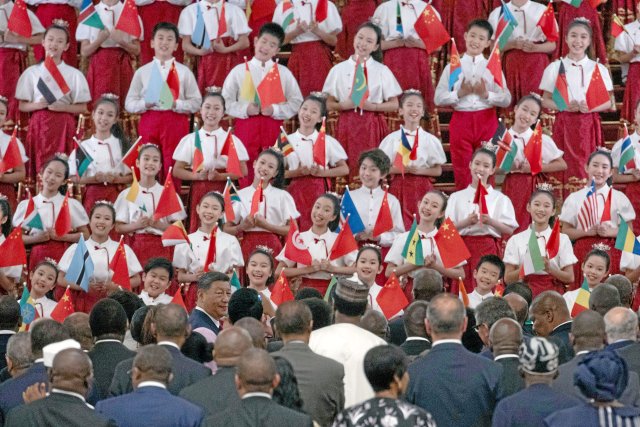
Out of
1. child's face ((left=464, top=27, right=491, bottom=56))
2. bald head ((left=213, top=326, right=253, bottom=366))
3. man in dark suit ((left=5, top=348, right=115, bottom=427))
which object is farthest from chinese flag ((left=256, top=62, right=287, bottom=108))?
man in dark suit ((left=5, top=348, right=115, bottom=427))

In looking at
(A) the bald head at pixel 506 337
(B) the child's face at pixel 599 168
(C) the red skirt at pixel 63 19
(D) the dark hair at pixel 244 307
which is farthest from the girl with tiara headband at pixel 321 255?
(A) the bald head at pixel 506 337

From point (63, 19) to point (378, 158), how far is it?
11.7 ft

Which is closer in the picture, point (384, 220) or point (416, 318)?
point (416, 318)

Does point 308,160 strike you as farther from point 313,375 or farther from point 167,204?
point 313,375

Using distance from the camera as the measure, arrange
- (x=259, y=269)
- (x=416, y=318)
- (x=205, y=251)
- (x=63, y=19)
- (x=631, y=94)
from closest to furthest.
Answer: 1. (x=416, y=318)
2. (x=259, y=269)
3. (x=205, y=251)
4. (x=631, y=94)
5. (x=63, y=19)

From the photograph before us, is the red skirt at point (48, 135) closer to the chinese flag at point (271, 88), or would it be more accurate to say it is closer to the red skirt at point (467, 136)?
the chinese flag at point (271, 88)

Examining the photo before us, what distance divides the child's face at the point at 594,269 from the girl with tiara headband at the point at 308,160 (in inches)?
91.6

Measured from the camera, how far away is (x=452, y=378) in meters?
6.28

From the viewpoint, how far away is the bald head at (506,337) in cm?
651

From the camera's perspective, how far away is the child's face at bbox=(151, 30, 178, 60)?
12.3 meters

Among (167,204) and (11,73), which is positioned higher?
(11,73)

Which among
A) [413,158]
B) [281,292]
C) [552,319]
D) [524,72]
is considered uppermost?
[524,72]

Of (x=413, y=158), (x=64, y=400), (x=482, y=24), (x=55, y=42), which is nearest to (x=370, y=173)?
(x=413, y=158)

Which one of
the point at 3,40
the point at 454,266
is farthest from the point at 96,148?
the point at 454,266
